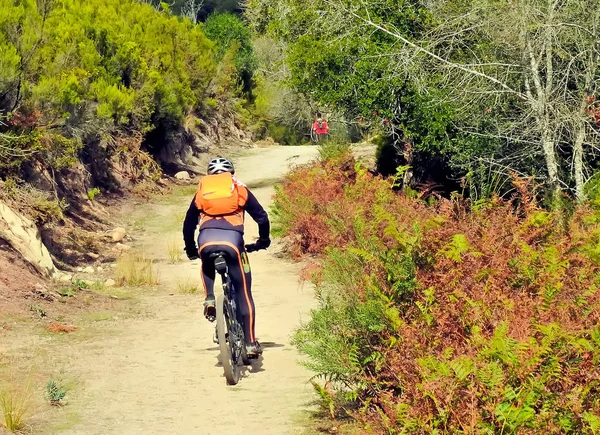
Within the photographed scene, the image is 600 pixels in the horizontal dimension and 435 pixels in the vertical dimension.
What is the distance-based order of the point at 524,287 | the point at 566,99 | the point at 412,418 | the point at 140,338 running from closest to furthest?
the point at 412,418 < the point at 524,287 < the point at 140,338 < the point at 566,99

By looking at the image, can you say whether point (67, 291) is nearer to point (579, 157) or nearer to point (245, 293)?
point (245, 293)

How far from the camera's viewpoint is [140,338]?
9.05 m

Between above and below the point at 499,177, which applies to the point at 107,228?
below

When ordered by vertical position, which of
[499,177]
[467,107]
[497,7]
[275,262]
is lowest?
[275,262]

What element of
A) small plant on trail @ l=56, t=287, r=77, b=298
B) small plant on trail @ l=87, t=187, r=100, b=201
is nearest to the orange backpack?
small plant on trail @ l=56, t=287, r=77, b=298

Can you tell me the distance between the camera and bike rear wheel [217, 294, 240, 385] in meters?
6.90

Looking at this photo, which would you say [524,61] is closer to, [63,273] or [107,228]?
[63,273]

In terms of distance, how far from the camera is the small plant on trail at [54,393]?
6.50 m

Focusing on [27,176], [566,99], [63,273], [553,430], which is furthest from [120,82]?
[553,430]

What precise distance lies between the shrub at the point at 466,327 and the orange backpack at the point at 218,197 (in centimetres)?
97

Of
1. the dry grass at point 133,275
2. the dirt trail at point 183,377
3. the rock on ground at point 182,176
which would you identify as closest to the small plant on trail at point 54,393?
the dirt trail at point 183,377

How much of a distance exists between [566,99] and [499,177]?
1636 mm

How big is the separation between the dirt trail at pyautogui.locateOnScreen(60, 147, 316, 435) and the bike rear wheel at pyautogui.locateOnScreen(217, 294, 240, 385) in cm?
11

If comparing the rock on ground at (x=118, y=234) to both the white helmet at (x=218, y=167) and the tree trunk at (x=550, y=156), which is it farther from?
the white helmet at (x=218, y=167)
